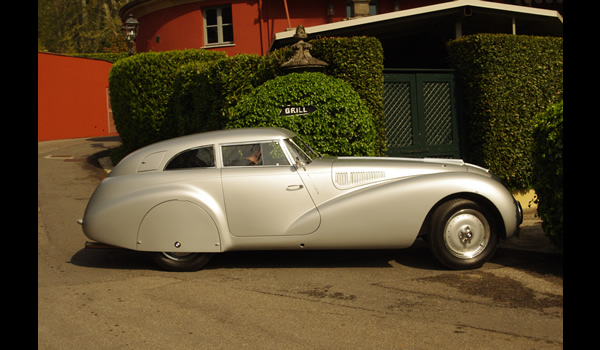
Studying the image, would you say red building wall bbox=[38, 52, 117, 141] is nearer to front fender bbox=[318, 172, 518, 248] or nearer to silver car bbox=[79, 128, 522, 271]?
silver car bbox=[79, 128, 522, 271]

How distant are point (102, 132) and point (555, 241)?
24.5 metres

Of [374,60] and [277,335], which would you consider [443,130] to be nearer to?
[374,60]

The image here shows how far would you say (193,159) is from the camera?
258 inches

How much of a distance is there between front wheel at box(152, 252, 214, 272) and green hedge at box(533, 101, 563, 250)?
11.9 ft

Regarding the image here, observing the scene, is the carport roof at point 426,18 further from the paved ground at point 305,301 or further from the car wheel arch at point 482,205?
the car wheel arch at point 482,205

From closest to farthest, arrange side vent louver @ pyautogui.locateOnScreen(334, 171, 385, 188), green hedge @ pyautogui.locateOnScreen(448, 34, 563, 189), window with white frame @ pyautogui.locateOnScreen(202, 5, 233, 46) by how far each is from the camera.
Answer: side vent louver @ pyautogui.locateOnScreen(334, 171, 385, 188), green hedge @ pyautogui.locateOnScreen(448, 34, 563, 189), window with white frame @ pyautogui.locateOnScreen(202, 5, 233, 46)

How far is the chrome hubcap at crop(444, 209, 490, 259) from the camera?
20.0 ft

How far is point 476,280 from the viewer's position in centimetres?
582

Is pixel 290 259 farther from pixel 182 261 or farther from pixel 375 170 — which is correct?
pixel 375 170

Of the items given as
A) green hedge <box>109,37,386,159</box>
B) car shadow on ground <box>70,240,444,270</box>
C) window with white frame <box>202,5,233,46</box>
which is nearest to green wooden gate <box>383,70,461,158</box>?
green hedge <box>109,37,386,159</box>

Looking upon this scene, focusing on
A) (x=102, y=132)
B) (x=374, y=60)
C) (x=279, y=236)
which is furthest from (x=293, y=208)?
(x=102, y=132)

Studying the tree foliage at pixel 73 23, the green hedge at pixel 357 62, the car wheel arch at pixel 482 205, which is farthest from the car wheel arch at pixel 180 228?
the tree foliage at pixel 73 23

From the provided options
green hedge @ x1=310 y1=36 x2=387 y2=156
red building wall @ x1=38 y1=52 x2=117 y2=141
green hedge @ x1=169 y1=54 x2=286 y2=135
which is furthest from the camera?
red building wall @ x1=38 y1=52 x2=117 y2=141

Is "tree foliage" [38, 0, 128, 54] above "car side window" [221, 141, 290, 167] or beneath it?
above
